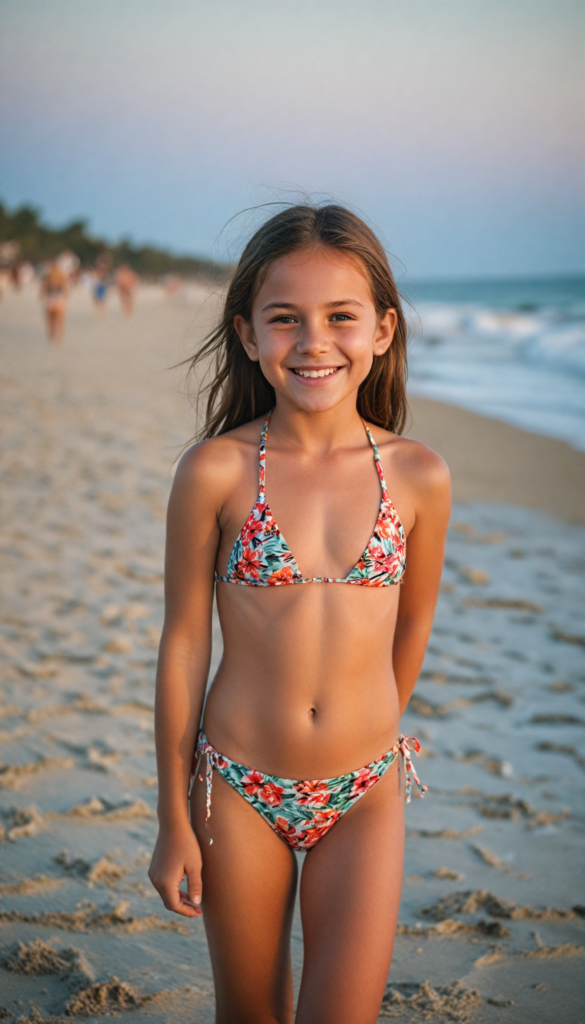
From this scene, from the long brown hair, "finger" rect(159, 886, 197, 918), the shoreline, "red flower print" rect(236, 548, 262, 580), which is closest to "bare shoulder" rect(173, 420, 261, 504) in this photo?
"red flower print" rect(236, 548, 262, 580)

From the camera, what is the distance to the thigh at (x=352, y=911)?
5.65 feet

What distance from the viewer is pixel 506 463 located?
927 centimetres

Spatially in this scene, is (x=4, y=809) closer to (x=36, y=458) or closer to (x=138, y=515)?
(x=138, y=515)

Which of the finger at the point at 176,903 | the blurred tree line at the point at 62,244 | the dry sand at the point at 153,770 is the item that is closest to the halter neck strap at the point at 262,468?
the finger at the point at 176,903

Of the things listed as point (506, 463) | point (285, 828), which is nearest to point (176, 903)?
point (285, 828)

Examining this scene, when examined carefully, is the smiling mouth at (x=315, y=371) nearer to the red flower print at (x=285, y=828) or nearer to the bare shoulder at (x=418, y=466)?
the bare shoulder at (x=418, y=466)

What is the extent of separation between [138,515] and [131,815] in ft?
11.9

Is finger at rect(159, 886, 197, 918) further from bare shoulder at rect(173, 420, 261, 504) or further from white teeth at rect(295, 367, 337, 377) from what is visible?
white teeth at rect(295, 367, 337, 377)

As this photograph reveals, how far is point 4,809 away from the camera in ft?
10.2

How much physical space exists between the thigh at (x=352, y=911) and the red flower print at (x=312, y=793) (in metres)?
0.08

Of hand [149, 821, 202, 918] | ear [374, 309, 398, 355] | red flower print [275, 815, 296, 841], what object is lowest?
hand [149, 821, 202, 918]

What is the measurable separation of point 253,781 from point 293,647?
11.8 inches

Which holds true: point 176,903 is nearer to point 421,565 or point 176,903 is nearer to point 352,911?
point 352,911

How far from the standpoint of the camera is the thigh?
67.8 inches
